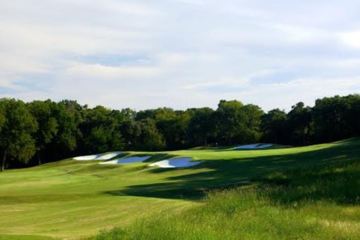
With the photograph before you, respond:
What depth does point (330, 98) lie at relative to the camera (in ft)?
306

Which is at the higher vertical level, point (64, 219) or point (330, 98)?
point (330, 98)

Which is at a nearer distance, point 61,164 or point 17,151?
point 61,164

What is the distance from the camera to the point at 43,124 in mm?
92625

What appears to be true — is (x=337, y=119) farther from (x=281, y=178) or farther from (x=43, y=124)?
(x=281, y=178)

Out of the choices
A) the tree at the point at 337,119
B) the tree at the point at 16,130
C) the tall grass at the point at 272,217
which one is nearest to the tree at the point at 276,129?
the tree at the point at 337,119

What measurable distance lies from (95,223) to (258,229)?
8.10m

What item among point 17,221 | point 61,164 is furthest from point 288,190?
point 61,164

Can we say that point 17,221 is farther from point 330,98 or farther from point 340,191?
point 330,98

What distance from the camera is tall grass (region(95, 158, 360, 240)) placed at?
39.4 ft

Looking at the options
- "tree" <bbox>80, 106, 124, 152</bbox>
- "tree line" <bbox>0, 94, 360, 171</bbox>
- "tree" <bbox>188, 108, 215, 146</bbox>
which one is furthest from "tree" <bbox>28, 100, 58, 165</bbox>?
"tree" <bbox>188, 108, 215, 146</bbox>

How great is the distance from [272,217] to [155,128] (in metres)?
98.6

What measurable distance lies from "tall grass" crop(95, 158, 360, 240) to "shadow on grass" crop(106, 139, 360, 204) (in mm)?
52

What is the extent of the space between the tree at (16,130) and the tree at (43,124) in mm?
3712

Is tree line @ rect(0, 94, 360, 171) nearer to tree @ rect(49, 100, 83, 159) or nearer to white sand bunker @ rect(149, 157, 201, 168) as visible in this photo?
tree @ rect(49, 100, 83, 159)
